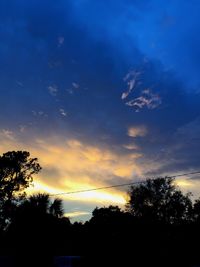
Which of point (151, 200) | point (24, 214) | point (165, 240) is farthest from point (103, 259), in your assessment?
point (151, 200)

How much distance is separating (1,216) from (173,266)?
27.8 m


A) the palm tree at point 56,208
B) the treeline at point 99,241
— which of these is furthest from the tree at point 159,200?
the palm tree at point 56,208

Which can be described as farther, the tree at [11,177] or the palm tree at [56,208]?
the tree at [11,177]

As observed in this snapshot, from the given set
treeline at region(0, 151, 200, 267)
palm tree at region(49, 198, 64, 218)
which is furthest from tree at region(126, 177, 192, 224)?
palm tree at region(49, 198, 64, 218)

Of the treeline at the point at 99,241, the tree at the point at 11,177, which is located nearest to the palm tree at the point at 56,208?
the treeline at the point at 99,241

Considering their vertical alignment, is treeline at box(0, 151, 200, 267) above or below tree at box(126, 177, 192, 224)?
below

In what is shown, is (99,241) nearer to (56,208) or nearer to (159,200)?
(56,208)

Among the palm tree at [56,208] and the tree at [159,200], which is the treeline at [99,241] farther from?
the tree at [159,200]

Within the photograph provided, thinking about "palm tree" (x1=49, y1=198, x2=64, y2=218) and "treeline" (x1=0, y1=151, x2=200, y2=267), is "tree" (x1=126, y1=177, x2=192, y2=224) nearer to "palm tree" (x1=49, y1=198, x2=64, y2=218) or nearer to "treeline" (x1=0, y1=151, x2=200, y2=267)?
"treeline" (x1=0, y1=151, x2=200, y2=267)

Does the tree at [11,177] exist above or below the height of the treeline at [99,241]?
above

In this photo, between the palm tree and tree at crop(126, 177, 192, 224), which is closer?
the palm tree

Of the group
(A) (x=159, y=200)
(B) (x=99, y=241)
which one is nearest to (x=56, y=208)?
(B) (x=99, y=241)

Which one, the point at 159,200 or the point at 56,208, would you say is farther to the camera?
the point at 159,200

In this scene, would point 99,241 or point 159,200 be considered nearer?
point 99,241
